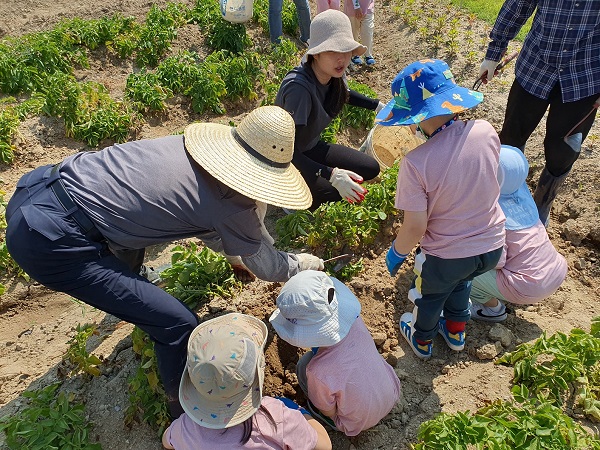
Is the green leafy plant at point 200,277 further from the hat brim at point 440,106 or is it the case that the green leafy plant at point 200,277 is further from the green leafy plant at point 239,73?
the green leafy plant at point 239,73

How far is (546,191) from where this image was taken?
11.9 ft

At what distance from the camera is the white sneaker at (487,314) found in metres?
3.14

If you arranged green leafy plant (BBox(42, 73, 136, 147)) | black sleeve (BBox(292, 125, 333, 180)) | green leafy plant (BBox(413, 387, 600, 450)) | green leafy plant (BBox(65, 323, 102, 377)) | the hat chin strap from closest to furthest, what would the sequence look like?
green leafy plant (BBox(413, 387, 600, 450)) → the hat chin strap → green leafy plant (BBox(65, 323, 102, 377)) → black sleeve (BBox(292, 125, 333, 180)) → green leafy plant (BBox(42, 73, 136, 147))

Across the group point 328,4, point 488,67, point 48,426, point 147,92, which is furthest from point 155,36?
point 48,426

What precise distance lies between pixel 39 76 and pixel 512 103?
483 cm

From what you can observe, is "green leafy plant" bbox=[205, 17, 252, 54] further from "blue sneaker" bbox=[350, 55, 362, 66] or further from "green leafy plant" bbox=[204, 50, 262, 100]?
"blue sneaker" bbox=[350, 55, 362, 66]

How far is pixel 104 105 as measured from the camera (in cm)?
506

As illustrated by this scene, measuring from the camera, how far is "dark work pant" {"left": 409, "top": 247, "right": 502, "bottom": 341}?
8.00 ft

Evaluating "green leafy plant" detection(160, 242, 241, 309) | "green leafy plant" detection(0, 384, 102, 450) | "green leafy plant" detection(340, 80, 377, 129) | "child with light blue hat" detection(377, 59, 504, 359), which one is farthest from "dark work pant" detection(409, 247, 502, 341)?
"green leafy plant" detection(340, 80, 377, 129)

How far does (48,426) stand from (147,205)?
1255mm

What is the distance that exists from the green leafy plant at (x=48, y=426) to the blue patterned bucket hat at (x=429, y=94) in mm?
2181

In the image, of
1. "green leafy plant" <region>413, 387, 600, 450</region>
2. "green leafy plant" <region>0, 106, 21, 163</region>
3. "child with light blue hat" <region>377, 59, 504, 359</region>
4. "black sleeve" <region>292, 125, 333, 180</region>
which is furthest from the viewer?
"green leafy plant" <region>0, 106, 21, 163</region>

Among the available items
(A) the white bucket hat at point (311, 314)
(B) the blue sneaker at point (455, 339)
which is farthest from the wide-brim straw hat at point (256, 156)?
(B) the blue sneaker at point (455, 339)

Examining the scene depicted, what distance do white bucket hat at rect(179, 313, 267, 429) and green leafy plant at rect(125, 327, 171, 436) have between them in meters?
0.61
